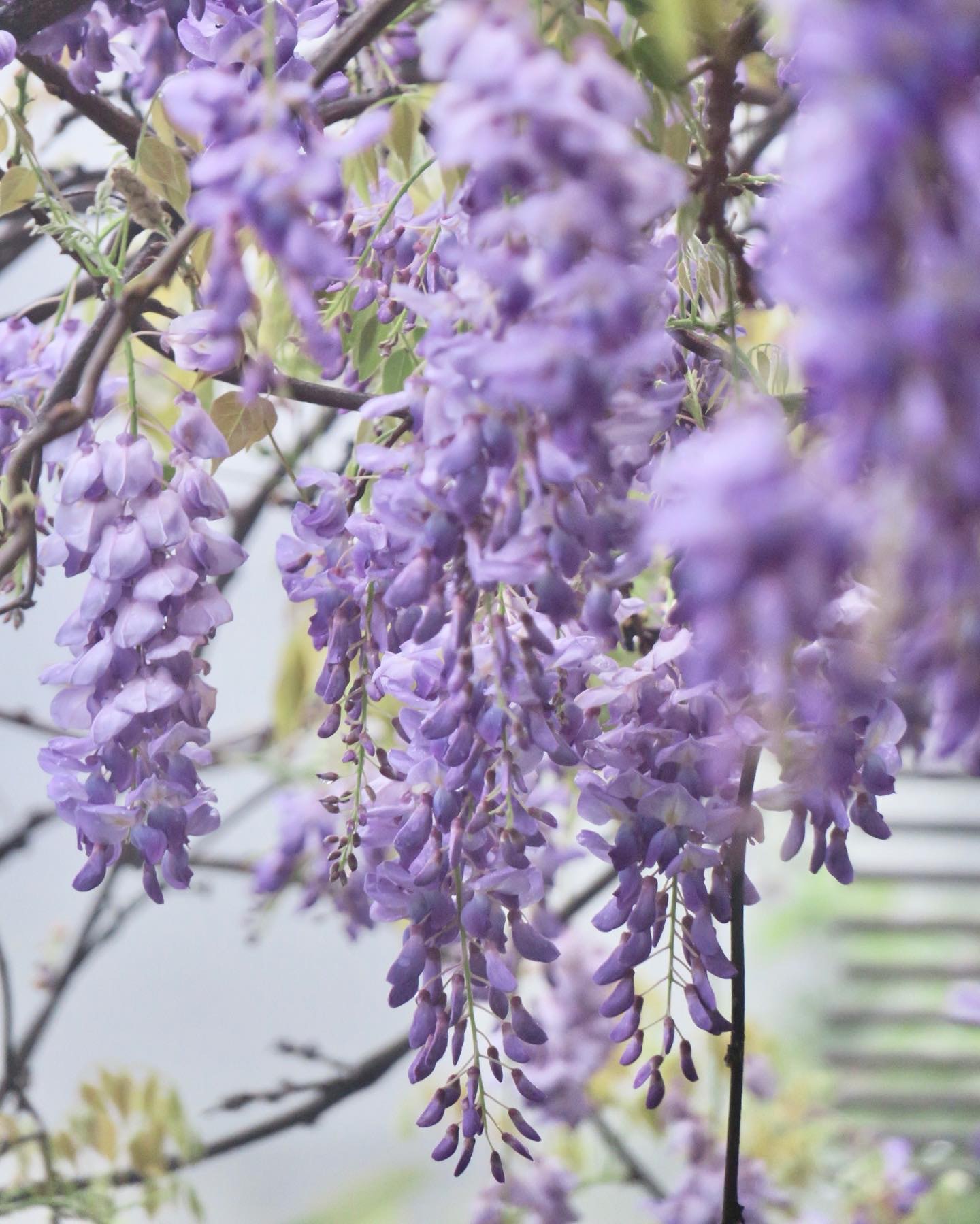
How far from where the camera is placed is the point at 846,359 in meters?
0.22

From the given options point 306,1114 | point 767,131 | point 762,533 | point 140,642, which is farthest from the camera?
point 306,1114

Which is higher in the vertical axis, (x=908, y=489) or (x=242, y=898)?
(x=242, y=898)

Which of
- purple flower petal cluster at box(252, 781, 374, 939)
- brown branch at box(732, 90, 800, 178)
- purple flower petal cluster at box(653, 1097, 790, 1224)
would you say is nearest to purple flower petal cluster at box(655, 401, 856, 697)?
brown branch at box(732, 90, 800, 178)

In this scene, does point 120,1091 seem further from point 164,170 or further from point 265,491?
point 164,170

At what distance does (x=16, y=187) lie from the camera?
0.51 metres

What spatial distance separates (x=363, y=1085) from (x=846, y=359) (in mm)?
803

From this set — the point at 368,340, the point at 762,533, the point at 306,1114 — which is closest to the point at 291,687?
the point at 306,1114

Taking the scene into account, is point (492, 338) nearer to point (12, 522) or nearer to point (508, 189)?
point (508, 189)

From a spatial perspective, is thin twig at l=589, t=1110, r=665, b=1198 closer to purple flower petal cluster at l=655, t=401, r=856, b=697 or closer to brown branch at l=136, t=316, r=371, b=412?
brown branch at l=136, t=316, r=371, b=412

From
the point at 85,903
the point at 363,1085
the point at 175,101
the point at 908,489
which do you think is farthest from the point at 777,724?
the point at 85,903

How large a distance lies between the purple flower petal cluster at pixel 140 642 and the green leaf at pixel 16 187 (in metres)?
0.12

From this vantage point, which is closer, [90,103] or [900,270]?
[900,270]

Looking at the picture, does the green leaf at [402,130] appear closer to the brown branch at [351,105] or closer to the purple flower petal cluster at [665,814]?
the brown branch at [351,105]

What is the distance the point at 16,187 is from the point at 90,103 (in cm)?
9
